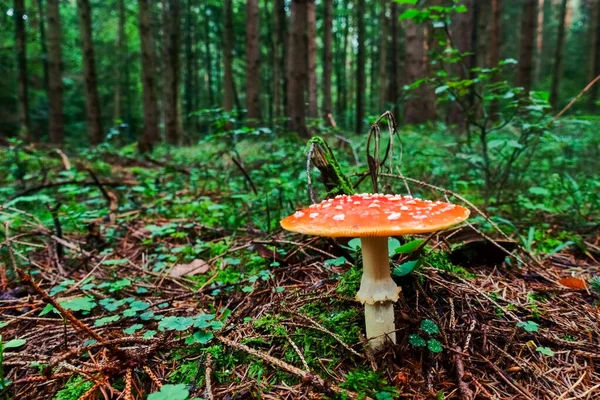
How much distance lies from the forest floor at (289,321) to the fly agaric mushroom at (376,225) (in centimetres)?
16

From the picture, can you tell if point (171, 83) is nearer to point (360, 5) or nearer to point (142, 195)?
point (360, 5)

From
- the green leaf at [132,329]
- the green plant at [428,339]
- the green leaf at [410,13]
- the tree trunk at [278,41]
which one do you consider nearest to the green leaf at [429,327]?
the green plant at [428,339]

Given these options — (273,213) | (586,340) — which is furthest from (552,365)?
(273,213)

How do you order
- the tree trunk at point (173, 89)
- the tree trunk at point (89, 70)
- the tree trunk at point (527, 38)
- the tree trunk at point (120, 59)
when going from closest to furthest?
the tree trunk at point (527, 38) < the tree trunk at point (89, 70) < the tree trunk at point (173, 89) < the tree trunk at point (120, 59)

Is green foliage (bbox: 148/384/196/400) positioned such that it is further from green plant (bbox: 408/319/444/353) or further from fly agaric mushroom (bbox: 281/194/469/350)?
green plant (bbox: 408/319/444/353)

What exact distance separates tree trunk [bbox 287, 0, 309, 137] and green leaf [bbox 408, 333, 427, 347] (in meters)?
5.08

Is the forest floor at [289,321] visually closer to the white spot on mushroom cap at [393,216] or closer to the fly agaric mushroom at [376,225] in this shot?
the fly agaric mushroom at [376,225]

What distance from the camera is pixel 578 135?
689 centimetres

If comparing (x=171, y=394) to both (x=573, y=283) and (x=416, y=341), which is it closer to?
(x=416, y=341)

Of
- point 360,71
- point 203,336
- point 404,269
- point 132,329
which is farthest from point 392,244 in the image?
point 360,71

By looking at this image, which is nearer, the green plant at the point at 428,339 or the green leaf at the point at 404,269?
the green plant at the point at 428,339

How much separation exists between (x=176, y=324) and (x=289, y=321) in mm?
565

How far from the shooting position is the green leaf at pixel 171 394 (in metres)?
1.39

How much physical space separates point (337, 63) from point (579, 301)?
25.0 m
